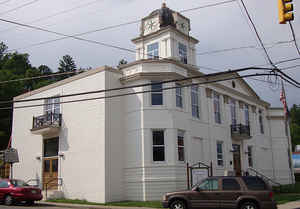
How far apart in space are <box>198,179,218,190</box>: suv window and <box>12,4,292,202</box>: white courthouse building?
6248 millimetres

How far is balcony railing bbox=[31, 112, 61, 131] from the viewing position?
81.3 ft

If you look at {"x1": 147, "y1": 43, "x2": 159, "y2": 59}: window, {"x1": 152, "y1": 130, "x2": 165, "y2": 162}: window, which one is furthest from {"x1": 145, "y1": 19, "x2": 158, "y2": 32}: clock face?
{"x1": 152, "y1": 130, "x2": 165, "y2": 162}: window

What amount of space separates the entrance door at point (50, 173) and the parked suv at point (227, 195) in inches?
449

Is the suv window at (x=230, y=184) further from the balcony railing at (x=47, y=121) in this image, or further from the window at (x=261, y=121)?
the window at (x=261, y=121)

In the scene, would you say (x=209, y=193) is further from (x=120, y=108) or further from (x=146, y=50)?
(x=146, y=50)

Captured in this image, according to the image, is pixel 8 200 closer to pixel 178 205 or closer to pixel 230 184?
pixel 178 205

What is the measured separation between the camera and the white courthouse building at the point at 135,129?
22.0m

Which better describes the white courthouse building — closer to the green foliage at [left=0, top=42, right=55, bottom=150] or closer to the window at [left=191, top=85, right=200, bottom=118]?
the window at [left=191, top=85, right=200, bottom=118]

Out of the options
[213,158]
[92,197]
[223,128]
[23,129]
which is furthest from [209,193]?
[23,129]

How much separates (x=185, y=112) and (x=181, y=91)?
4.89ft

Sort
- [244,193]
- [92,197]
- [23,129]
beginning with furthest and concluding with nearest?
[23,129], [92,197], [244,193]

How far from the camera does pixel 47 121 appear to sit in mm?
25531

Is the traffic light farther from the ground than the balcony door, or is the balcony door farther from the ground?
the traffic light

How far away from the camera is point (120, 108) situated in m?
23.4
